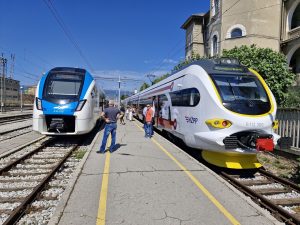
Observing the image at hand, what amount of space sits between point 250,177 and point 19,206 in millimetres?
5465

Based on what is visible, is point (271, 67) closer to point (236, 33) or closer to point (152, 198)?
point (236, 33)

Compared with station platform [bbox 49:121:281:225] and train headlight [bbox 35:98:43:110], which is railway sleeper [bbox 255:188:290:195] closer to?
station platform [bbox 49:121:281:225]

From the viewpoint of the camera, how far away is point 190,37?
3725 centimetres

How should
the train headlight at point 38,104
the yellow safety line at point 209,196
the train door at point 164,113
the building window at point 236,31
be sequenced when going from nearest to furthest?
the yellow safety line at point 209,196, the train headlight at point 38,104, the train door at point 164,113, the building window at point 236,31

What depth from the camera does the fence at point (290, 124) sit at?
32.6ft

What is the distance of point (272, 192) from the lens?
243 inches

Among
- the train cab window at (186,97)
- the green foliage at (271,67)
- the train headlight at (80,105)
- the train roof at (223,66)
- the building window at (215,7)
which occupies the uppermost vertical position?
the building window at (215,7)

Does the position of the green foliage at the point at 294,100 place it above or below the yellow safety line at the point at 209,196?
above

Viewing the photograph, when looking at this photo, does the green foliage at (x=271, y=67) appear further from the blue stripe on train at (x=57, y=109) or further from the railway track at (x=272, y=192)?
the blue stripe on train at (x=57, y=109)

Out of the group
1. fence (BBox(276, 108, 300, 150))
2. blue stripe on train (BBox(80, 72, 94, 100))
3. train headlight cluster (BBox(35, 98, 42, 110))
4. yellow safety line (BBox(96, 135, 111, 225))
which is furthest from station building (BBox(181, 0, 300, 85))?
yellow safety line (BBox(96, 135, 111, 225))

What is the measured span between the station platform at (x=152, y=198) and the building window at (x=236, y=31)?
68.0 ft

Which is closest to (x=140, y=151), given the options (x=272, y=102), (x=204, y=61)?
(x=204, y=61)

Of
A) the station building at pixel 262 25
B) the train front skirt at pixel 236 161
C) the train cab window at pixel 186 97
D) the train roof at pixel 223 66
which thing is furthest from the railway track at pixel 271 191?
the station building at pixel 262 25

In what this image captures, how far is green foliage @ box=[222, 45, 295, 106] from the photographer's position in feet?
57.4
